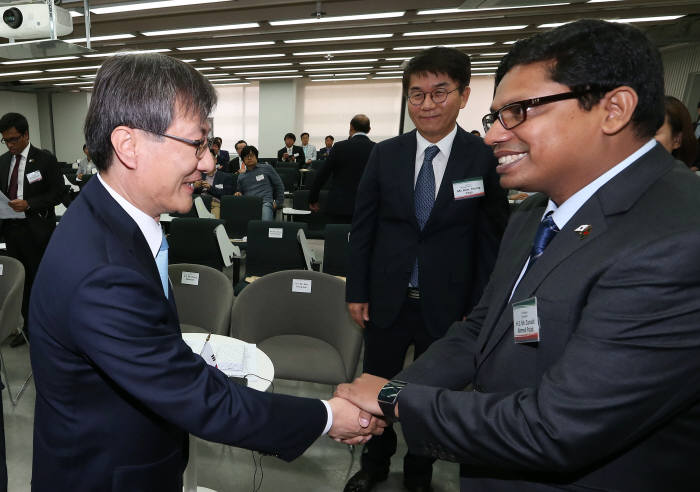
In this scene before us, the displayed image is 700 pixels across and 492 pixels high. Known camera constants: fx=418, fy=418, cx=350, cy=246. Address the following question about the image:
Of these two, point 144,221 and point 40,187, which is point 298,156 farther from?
point 144,221

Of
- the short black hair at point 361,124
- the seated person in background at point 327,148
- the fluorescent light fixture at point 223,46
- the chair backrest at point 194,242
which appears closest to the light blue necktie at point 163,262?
the chair backrest at point 194,242

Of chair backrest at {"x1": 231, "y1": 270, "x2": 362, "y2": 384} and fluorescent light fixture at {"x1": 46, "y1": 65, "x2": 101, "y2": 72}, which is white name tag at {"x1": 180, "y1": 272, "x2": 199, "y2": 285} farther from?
fluorescent light fixture at {"x1": 46, "y1": 65, "x2": 101, "y2": 72}

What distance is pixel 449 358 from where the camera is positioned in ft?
4.32

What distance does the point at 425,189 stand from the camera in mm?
1830

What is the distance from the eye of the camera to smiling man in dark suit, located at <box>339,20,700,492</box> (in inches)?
28.1

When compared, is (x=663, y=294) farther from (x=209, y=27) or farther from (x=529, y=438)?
(x=209, y=27)

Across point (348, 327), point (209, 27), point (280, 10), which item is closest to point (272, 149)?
point (209, 27)

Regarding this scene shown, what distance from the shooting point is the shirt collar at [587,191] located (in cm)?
87

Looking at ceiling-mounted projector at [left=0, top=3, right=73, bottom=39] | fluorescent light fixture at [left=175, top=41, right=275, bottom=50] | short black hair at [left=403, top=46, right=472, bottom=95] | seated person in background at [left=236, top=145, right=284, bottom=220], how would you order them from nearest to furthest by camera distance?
short black hair at [left=403, top=46, right=472, bottom=95], ceiling-mounted projector at [left=0, top=3, right=73, bottom=39], seated person in background at [left=236, top=145, right=284, bottom=220], fluorescent light fixture at [left=175, top=41, right=275, bottom=50]

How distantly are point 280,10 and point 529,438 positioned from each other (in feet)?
22.5

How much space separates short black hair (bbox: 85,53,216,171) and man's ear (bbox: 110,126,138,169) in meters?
0.01

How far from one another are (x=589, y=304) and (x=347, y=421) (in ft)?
2.61

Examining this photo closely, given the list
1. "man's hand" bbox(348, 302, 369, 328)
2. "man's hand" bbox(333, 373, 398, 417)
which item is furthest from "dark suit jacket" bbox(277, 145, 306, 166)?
"man's hand" bbox(333, 373, 398, 417)

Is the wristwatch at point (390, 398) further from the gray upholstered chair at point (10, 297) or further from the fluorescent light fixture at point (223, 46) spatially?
the fluorescent light fixture at point (223, 46)
